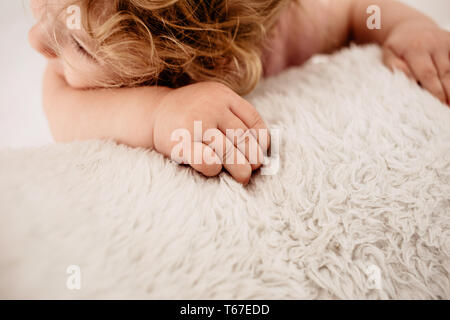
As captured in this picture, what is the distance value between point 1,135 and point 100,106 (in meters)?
0.39

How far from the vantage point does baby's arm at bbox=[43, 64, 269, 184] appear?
0.33m

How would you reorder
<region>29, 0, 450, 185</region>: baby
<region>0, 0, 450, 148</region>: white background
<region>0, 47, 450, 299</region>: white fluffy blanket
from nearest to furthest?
1. <region>0, 47, 450, 299</region>: white fluffy blanket
2. <region>29, 0, 450, 185</region>: baby
3. <region>0, 0, 450, 148</region>: white background

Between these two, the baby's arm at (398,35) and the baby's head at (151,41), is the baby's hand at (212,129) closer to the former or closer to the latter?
the baby's head at (151,41)

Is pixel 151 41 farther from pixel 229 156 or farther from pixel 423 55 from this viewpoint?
pixel 423 55

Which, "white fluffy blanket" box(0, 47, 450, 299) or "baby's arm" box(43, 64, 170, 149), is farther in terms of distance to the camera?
"baby's arm" box(43, 64, 170, 149)

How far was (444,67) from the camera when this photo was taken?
425 mm

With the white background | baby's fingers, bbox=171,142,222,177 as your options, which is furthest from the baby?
the white background

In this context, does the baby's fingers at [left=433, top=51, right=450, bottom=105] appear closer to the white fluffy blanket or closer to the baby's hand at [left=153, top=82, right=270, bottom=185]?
the white fluffy blanket

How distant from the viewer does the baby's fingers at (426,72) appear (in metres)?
0.41

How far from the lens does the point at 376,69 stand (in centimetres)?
44

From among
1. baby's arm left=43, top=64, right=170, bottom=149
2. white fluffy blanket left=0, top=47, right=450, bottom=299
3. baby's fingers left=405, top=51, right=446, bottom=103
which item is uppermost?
baby's fingers left=405, top=51, right=446, bottom=103

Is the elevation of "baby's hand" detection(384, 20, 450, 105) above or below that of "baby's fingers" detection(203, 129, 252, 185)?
above
